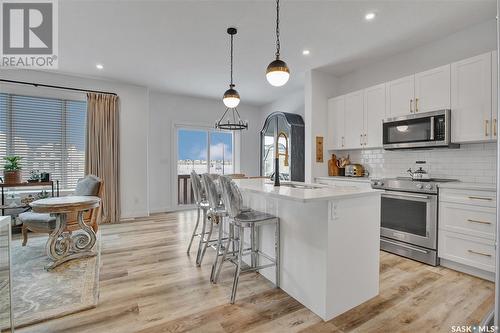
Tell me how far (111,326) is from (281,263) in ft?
4.76

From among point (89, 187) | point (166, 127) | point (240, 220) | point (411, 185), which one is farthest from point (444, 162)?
point (166, 127)

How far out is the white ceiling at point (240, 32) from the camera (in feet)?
8.75

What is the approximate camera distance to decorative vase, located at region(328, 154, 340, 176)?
4.64 meters

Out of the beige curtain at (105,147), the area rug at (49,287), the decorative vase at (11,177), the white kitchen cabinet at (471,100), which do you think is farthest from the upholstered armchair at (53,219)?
the white kitchen cabinet at (471,100)

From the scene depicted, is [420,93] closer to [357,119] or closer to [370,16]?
[357,119]

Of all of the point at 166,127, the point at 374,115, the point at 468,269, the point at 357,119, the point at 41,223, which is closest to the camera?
the point at 468,269

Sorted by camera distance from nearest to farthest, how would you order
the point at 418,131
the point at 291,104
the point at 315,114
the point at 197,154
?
1. the point at 418,131
2. the point at 315,114
3. the point at 291,104
4. the point at 197,154

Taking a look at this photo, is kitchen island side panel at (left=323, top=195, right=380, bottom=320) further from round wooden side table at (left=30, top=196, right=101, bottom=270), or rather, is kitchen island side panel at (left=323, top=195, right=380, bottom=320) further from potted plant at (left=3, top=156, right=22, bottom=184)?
potted plant at (left=3, top=156, right=22, bottom=184)

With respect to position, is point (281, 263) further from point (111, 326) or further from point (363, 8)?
point (363, 8)

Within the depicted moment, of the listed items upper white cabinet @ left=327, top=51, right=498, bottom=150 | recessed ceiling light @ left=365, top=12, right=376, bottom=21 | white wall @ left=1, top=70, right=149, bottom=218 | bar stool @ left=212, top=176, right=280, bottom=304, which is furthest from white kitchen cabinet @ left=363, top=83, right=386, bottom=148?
white wall @ left=1, top=70, right=149, bottom=218

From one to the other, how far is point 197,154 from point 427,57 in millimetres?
5109

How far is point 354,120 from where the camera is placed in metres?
4.23

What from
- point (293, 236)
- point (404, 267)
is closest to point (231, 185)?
point (293, 236)

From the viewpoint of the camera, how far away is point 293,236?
7.28 feet
